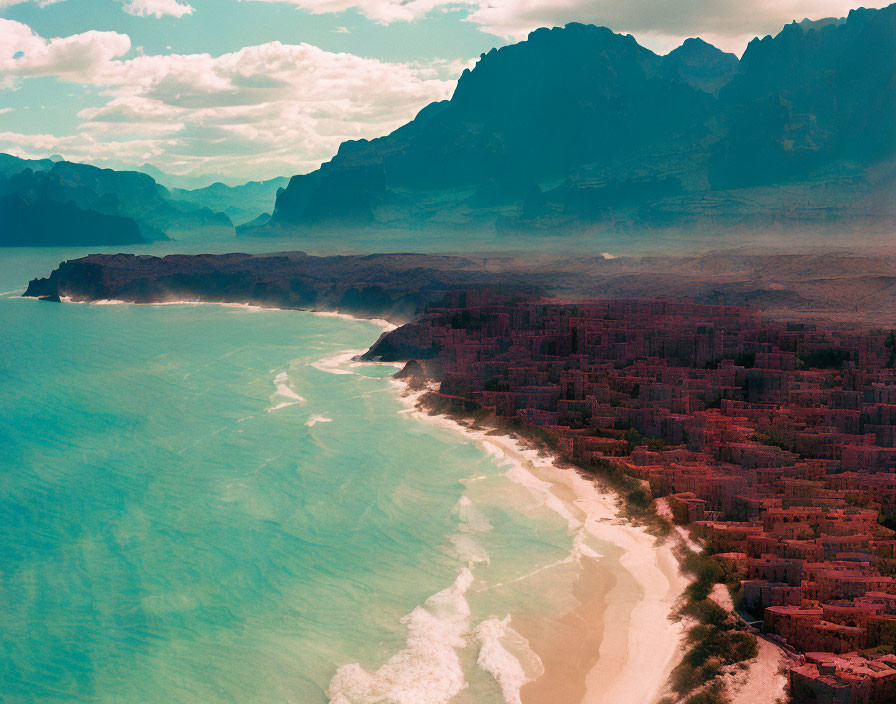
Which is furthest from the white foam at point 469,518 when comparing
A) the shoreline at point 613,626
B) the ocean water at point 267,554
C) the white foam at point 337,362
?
the white foam at point 337,362

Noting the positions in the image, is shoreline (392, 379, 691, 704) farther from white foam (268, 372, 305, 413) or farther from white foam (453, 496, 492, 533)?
white foam (268, 372, 305, 413)

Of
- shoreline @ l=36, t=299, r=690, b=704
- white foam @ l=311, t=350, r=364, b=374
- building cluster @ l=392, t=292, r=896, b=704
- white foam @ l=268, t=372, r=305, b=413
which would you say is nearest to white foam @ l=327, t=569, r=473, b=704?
→ shoreline @ l=36, t=299, r=690, b=704

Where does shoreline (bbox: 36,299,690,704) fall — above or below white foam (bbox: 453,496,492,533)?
below

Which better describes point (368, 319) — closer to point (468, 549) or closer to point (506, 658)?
point (468, 549)

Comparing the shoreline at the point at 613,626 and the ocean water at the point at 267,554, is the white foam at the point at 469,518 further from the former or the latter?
the shoreline at the point at 613,626

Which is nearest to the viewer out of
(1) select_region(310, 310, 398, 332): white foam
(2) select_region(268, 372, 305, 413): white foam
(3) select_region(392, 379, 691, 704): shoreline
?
(3) select_region(392, 379, 691, 704): shoreline

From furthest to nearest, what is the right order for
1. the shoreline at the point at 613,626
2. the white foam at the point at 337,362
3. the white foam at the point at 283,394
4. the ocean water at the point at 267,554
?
the white foam at the point at 337,362
the white foam at the point at 283,394
the ocean water at the point at 267,554
the shoreline at the point at 613,626

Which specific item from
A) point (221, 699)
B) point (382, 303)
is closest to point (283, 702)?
point (221, 699)
